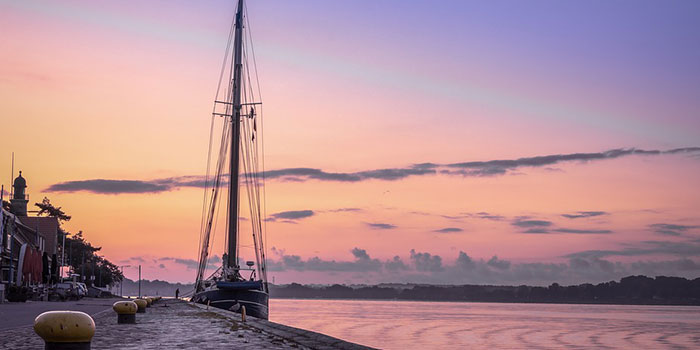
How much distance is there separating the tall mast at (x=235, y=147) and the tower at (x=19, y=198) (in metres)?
68.9

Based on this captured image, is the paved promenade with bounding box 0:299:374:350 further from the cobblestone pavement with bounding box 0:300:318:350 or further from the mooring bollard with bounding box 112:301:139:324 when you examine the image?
the mooring bollard with bounding box 112:301:139:324

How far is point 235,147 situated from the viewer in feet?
Answer: 197

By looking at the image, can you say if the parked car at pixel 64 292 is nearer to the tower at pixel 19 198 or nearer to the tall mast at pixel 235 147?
the tall mast at pixel 235 147

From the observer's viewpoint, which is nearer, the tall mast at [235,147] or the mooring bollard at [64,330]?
the mooring bollard at [64,330]

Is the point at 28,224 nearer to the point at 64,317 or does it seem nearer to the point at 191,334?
the point at 191,334

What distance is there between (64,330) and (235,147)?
155 feet

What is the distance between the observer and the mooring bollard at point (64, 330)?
1304cm

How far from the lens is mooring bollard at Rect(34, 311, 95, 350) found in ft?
42.8

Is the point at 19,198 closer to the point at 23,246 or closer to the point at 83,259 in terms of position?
the point at 83,259

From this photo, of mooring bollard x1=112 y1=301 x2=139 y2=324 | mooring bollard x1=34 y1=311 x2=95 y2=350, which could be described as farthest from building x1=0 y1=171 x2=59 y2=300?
mooring bollard x1=34 y1=311 x2=95 y2=350

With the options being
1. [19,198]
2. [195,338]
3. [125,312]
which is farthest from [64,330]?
[19,198]

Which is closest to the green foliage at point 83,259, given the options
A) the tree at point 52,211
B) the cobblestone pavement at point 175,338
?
the tree at point 52,211

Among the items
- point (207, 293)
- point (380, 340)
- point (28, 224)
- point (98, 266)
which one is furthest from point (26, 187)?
point (207, 293)

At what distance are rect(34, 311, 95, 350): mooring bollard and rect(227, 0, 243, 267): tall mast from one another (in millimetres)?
43067
